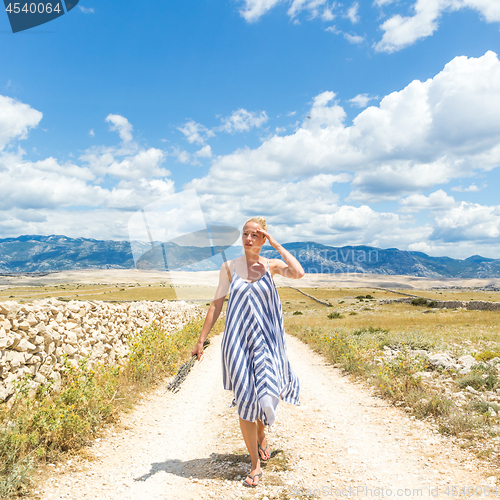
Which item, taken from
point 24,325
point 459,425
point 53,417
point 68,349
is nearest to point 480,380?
point 459,425

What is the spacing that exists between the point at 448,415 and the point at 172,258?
7.12 m

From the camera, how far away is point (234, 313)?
4254mm

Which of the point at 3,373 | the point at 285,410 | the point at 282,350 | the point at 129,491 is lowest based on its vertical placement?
the point at 285,410

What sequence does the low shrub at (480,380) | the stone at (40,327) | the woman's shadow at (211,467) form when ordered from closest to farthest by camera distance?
1. the woman's shadow at (211,467)
2. the stone at (40,327)
3. the low shrub at (480,380)

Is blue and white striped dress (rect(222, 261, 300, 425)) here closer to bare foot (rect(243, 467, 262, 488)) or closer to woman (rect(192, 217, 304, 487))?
woman (rect(192, 217, 304, 487))

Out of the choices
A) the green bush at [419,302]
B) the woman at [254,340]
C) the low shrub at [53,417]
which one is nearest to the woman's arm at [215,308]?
the woman at [254,340]

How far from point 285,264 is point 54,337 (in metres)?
5.54

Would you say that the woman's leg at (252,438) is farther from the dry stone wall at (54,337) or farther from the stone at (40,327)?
the stone at (40,327)

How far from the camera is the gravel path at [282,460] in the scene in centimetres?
395

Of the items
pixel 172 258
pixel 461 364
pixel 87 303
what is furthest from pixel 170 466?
pixel 461 364

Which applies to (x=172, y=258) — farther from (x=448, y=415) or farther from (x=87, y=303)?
(x=448, y=415)

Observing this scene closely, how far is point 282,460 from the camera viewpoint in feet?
15.2

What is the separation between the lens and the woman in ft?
13.2

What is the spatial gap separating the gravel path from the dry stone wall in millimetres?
1960
